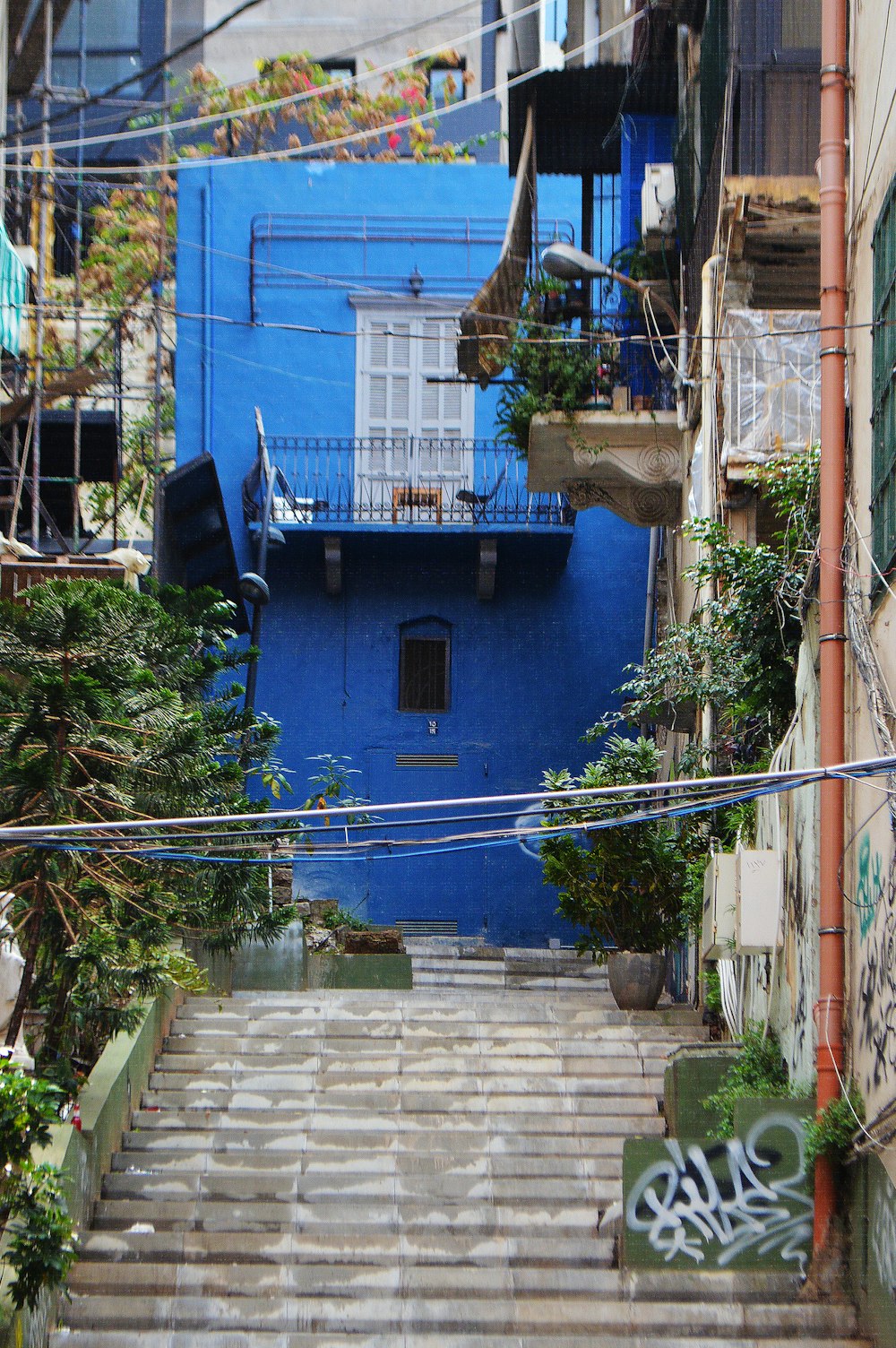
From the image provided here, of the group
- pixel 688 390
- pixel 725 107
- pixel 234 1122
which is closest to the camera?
→ pixel 234 1122

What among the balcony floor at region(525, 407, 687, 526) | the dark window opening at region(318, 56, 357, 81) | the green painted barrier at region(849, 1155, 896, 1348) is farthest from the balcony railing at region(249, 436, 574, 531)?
the green painted barrier at region(849, 1155, 896, 1348)

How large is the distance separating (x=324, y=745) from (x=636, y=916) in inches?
278

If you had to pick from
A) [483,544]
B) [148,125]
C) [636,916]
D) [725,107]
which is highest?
[148,125]

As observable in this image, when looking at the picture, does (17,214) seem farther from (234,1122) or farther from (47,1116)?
(47,1116)

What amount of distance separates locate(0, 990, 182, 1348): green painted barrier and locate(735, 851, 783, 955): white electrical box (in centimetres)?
391

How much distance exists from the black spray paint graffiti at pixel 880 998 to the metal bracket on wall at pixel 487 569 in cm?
1142

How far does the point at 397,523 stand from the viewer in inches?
765

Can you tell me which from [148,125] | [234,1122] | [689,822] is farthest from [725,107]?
[148,125]

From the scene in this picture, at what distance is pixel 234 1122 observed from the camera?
36.0 ft

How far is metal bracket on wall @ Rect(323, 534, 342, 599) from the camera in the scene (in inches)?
765

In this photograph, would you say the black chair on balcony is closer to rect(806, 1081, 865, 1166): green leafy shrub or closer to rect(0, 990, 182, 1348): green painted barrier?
rect(0, 990, 182, 1348): green painted barrier

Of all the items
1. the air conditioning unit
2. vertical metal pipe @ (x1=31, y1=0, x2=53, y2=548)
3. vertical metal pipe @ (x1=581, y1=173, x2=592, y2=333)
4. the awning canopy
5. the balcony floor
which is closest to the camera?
vertical metal pipe @ (x1=31, y1=0, x2=53, y2=548)

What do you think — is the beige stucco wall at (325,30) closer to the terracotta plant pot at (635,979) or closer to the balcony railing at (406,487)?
the balcony railing at (406,487)

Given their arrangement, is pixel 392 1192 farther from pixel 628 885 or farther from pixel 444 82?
pixel 444 82
